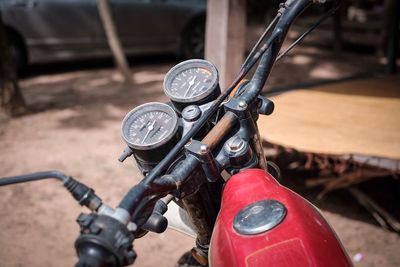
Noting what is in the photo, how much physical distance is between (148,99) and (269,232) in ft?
17.0

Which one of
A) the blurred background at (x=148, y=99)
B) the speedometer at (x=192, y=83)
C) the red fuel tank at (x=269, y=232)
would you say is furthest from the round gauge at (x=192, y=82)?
the blurred background at (x=148, y=99)

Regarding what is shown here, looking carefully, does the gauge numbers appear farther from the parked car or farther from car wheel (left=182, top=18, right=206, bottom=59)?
car wheel (left=182, top=18, right=206, bottom=59)

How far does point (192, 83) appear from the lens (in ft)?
4.37

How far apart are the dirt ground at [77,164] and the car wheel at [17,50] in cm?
32

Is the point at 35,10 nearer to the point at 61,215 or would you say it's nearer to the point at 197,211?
the point at 61,215

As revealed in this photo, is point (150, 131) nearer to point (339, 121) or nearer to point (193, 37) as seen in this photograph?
point (339, 121)

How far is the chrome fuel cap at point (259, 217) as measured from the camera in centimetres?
95

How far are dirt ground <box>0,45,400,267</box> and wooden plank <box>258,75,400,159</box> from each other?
589 mm

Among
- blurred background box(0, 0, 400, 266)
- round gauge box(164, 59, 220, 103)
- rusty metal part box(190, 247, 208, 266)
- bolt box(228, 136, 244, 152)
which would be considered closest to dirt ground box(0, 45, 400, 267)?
blurred background box(0, 0, 400, 266)

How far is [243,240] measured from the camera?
95 cm

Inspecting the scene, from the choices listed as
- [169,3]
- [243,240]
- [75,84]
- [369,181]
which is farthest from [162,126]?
[169,3]

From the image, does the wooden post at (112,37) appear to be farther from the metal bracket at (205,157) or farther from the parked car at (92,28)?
the metal bracket at (205,157)

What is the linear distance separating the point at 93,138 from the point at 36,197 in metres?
1.21

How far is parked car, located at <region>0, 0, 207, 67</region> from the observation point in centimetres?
690
